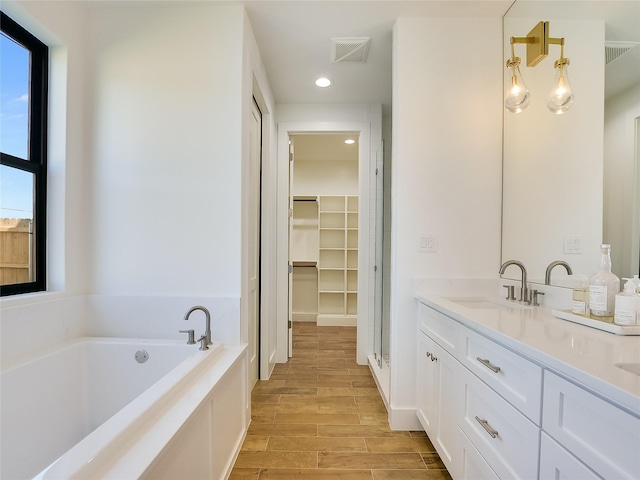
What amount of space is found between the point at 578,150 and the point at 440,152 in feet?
2.26

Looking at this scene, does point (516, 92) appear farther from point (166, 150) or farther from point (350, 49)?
point (166, 150)

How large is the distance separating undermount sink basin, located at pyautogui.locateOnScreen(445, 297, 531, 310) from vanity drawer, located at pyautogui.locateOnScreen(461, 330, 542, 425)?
49cm

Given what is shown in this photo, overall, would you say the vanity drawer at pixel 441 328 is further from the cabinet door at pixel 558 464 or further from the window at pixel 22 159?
the window at pixel 22 159

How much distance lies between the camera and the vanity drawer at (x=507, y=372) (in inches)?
35.3

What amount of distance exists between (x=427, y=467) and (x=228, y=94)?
2399mm

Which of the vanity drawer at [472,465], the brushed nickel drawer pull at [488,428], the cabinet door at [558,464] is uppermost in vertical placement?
the cabinet door at [558,464]

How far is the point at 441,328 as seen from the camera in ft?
5.23

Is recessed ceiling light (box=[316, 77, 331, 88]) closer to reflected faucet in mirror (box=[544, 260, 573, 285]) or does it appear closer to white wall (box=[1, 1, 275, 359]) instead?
white wall (box=[1, 1, 275, 359])

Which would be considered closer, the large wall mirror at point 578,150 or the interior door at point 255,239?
the large wall mirror at point 578,150

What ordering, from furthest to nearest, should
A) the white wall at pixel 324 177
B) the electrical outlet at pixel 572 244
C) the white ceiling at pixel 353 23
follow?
1. the white wall at pixel 324 177
2. the electrical outlet at pixel 572 244
3. the white ceiling at pixel 353 23

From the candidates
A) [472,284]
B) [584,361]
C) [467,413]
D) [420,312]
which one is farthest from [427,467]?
[584,361]

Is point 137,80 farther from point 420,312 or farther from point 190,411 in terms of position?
point 420,312

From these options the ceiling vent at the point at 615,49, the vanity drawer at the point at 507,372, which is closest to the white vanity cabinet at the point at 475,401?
the vanity drawer at the point at 507,372

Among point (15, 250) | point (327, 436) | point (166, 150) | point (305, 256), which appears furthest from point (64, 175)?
point (305, 256)
